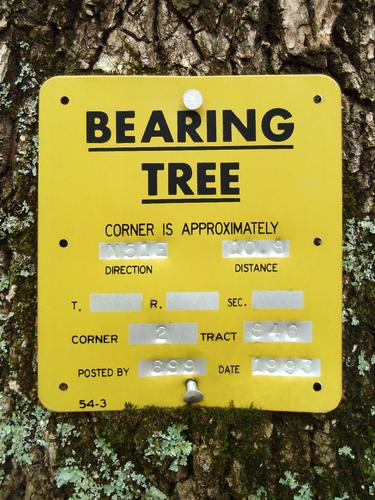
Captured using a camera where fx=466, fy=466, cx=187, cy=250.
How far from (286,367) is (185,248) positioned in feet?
1.04

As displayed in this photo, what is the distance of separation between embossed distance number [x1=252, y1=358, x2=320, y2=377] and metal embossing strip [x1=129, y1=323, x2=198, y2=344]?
0.14 m

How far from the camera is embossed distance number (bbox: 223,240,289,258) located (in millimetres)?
941

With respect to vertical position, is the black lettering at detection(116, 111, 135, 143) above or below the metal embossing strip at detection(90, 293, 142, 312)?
above

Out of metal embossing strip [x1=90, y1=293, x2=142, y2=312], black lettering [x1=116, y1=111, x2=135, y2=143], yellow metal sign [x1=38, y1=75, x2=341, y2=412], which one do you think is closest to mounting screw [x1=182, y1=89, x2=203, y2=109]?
yellow metal sign [x1=38, y1=75, x2=341, y2=412]

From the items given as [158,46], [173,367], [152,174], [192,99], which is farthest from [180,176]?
[173,367]

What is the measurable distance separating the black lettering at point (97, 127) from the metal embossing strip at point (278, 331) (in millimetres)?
474

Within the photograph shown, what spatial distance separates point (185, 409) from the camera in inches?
36.7

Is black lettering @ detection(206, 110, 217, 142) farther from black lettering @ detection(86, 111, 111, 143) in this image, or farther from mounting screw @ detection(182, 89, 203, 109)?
black lettering @ detection(86, 111, 111, 143)

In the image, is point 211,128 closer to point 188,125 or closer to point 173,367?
point 188,125

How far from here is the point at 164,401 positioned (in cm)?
94

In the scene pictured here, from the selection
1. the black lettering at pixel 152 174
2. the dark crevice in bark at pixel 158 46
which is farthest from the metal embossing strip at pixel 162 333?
the dark crevice in bark at pixel 158 46

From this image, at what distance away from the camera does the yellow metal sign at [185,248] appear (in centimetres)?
94

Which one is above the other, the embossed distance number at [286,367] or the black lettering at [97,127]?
the black lettering at [97,127]

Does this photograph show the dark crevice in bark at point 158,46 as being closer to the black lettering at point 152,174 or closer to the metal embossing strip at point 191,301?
the black lettering at point 152,174
